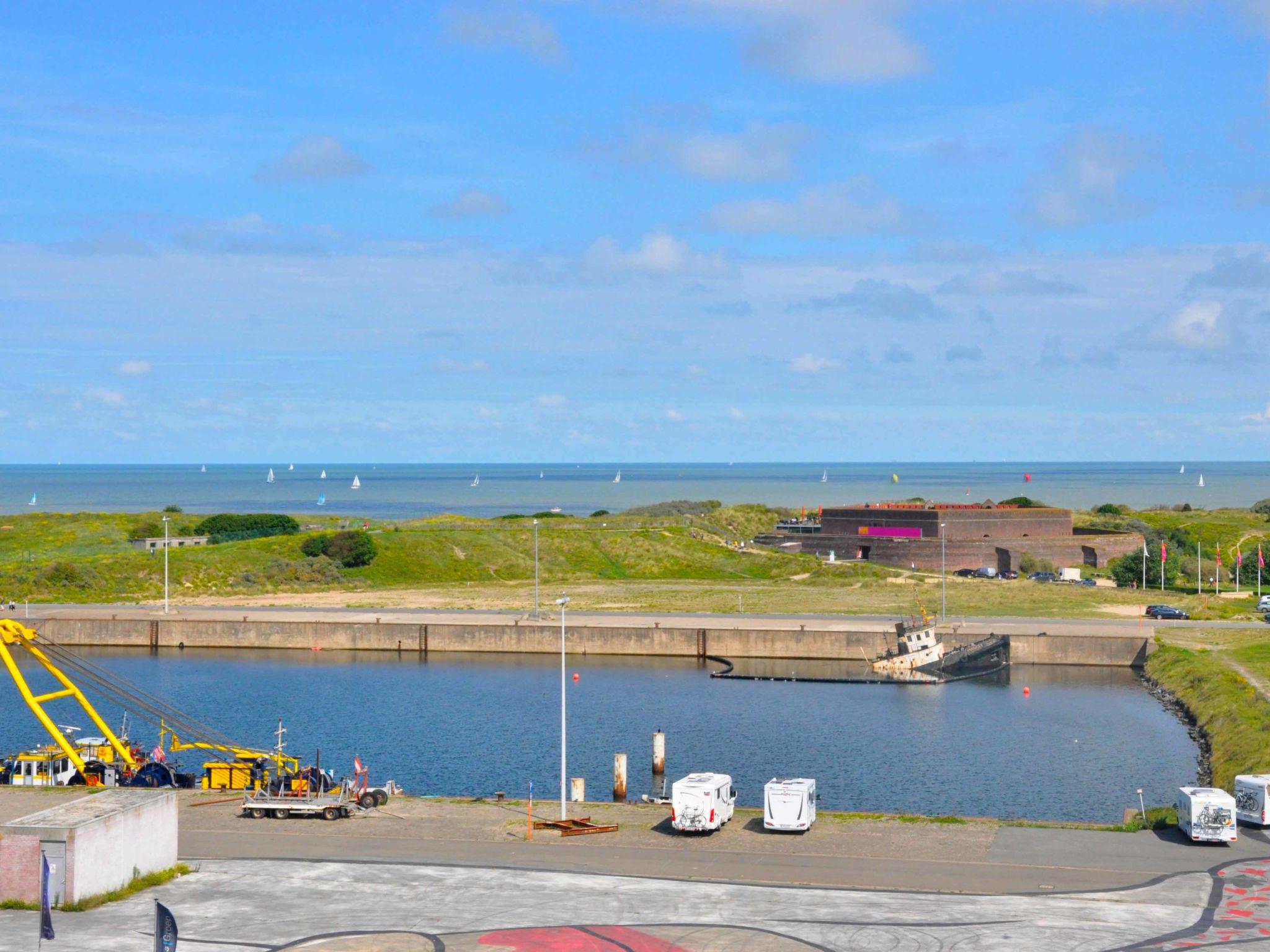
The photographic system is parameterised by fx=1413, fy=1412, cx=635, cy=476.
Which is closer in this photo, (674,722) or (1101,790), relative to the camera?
(1101,790)

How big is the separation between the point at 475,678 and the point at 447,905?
173 feet

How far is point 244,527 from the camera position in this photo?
16125 centimetres

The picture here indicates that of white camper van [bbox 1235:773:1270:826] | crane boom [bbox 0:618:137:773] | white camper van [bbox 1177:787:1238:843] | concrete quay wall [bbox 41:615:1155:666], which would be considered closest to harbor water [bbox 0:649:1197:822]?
concrete quay wall [bbox 41:615:1155:666]

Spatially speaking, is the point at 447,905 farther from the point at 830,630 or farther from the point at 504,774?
the point at 830,630

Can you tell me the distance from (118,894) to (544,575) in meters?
102

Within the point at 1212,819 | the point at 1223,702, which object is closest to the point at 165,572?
the point at 1223,702

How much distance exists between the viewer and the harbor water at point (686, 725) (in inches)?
→ 2164

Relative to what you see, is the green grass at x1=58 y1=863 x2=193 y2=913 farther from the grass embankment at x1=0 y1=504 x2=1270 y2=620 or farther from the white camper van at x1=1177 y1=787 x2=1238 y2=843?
the grass embankment at x1=0 y1=504 x2=1270 y2=620

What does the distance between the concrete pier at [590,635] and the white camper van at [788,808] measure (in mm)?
51047

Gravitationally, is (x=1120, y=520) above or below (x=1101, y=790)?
above

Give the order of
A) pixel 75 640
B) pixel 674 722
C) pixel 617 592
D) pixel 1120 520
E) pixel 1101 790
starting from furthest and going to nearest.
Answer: pixel 1120 520, pixel 617 592, pixel 75 640, pixel 674 722, pixel 1101 790

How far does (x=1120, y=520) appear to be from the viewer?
17200 cm

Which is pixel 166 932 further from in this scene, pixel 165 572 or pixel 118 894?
pixel 165 572

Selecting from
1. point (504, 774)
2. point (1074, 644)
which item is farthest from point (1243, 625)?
point (504, 774)
